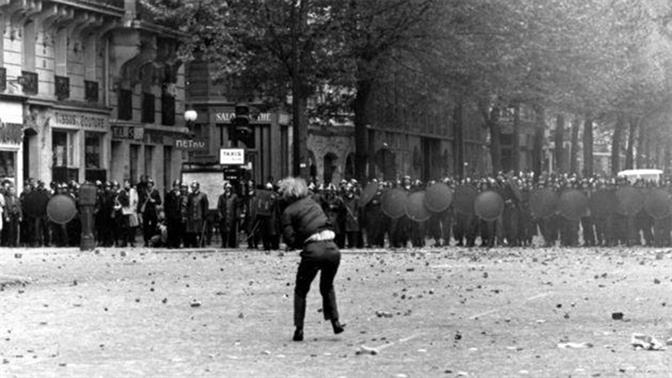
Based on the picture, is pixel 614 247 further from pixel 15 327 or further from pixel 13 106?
pixel 15 327

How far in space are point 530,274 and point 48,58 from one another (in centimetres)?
2762

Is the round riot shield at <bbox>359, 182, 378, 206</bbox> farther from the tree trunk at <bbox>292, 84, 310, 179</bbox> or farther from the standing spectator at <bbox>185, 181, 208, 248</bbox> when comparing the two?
the standing spectator at <bbox>185, 181, 208, 248</bbox>

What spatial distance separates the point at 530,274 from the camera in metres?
31.1

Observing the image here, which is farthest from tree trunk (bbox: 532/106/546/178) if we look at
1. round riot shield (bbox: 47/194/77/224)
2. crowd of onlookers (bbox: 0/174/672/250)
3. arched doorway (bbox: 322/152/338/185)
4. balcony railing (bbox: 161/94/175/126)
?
round riot shield (bbox: 47/194/77/224)

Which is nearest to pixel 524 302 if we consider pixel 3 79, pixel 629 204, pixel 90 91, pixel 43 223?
pixel 629 204

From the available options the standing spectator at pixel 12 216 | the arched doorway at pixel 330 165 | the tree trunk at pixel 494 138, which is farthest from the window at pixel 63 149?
the arched doorway at pixel 330 165

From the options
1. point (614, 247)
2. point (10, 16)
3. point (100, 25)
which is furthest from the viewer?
point (100, 25)

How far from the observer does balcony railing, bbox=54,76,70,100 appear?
55.6 m

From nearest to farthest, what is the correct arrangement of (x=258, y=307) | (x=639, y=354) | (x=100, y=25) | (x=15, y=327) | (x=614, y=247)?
(x=639, y=354) < (x=15, y=327) < (x=258, y=307) < (x=614, y=247) < (x=100, y=25)

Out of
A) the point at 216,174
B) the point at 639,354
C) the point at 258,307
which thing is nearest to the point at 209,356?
the point at 639,354

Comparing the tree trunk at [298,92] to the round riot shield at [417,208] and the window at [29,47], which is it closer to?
the round riot shield at [417,208]

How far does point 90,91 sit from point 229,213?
47.3 ft

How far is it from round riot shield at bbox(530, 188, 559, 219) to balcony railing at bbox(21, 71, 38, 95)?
51.9ft

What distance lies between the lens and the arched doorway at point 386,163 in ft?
289
